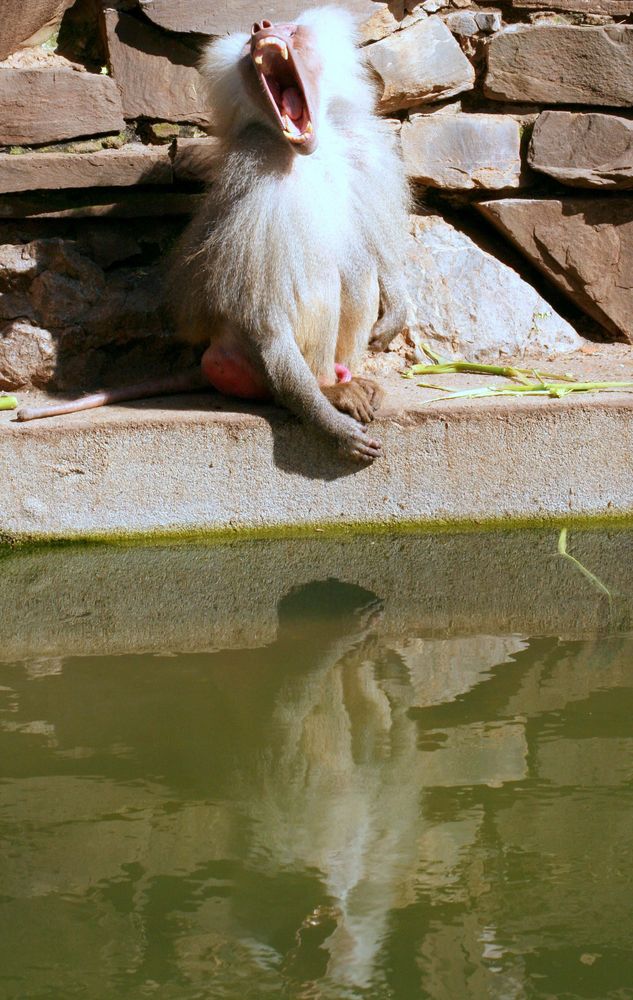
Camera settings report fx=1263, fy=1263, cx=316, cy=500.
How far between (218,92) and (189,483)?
1.49m

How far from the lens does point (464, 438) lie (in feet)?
16.1

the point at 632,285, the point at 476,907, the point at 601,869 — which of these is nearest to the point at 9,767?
Result: the point at 476,907

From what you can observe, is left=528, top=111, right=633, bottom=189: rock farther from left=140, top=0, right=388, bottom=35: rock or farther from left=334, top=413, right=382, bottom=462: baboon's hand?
left=334, top=413, right=382, bottom=462: baboon's hand

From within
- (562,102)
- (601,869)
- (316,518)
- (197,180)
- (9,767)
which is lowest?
(316,518)

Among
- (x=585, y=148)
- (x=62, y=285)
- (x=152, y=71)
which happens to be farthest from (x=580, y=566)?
(x=152, y=71)

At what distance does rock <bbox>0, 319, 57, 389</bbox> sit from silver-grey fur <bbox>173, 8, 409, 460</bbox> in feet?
2.91

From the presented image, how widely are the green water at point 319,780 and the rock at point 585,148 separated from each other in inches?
81.1

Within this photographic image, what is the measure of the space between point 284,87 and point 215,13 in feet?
3.65

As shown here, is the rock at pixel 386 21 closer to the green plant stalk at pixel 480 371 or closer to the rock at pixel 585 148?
the rock at pixel 585 148

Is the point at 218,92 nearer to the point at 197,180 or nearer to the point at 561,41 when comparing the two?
the point at 197,180

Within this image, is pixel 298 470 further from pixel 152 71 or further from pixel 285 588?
pixel 152 71

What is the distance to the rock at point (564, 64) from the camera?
18.7 feet

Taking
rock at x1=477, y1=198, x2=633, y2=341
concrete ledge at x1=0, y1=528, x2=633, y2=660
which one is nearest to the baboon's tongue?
rock at x1=477, y1=198, x2=633, y2=341

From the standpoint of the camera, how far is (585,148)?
5.78m
